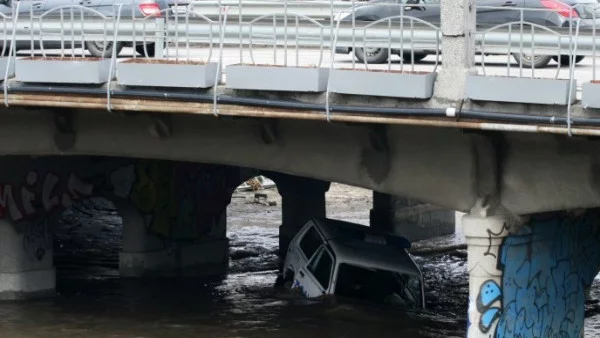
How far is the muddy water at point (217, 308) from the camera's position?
22781 millimetres

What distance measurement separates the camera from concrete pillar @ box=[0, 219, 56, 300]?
25750mm

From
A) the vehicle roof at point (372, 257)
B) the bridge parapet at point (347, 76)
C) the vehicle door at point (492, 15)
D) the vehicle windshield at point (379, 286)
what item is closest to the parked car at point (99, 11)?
the bridge parapet at point (347, 76)

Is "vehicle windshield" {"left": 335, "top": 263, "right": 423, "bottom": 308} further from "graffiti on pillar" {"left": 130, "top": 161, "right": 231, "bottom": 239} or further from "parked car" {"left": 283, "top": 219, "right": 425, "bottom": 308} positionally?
"graffiti on pillar" {"left": 130, "top": 161, "right": 231, "bottom": 239}

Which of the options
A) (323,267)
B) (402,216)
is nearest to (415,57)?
(323,267)

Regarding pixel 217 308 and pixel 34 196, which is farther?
pixel 34 196

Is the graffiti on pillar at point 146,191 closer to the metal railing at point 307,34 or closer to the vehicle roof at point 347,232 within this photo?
the vehicle roof at point 347,232

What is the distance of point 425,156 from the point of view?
59.4ft

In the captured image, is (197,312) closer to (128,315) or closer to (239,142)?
→ (128,315)

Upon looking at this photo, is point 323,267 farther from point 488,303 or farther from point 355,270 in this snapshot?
point 488,303

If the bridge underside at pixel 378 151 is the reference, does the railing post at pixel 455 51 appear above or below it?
above

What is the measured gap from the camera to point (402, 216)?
37.0 m

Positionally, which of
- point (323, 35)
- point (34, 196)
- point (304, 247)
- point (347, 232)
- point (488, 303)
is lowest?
point (488, 303)

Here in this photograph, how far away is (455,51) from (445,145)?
2.01m

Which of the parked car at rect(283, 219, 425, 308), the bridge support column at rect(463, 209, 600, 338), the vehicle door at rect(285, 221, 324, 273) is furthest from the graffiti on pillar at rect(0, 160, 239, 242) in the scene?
the bridge support column at rect(463, 209, 600, 338)
